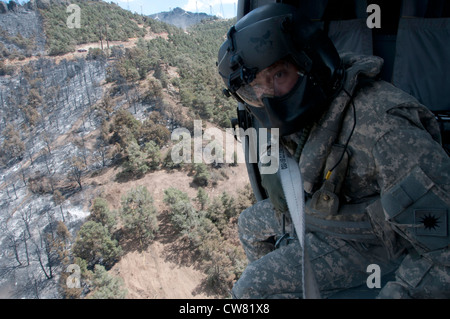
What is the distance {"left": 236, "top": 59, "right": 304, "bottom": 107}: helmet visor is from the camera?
5.35 feet

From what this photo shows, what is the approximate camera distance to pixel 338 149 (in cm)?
155

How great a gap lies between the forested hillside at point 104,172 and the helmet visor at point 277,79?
27.4 feet

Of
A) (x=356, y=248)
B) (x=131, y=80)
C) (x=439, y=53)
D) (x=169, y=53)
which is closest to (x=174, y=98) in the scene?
(x=131, y=80)

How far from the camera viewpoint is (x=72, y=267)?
1057 centimetres

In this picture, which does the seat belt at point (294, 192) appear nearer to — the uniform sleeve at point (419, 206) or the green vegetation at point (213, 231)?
the uniform sleeve at point (419, 206)

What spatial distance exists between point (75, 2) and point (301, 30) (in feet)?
158

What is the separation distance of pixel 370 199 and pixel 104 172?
52.7 feet

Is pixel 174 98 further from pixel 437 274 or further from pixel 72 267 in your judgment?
pixel 437 274

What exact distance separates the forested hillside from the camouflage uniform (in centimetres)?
790
